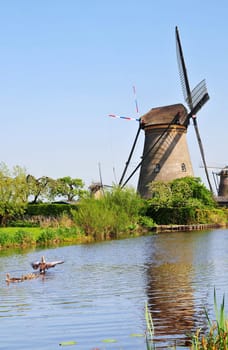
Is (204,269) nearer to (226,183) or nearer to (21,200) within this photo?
(21,200)

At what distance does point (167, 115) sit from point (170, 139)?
2074 millimetres

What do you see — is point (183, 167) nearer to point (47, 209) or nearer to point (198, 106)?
point (198, 106)

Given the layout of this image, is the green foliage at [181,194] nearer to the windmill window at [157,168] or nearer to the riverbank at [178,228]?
the windmill window at [157,168]

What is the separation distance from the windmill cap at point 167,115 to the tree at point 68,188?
69.8ft

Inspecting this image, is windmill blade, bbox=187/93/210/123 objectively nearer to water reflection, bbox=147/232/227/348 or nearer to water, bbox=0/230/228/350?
water reflection, bbox=147/232/227/348

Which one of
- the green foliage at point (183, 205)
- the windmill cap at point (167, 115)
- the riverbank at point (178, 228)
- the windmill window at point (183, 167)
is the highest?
the windmill cap at point (167, 115)

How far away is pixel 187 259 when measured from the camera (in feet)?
58.2

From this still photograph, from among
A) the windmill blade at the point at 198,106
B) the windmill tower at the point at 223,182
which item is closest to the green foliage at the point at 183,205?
the windmill blade at the point at 198,106

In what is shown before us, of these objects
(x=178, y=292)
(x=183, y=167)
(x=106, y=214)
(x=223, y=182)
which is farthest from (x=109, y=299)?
(x=223, y=182)

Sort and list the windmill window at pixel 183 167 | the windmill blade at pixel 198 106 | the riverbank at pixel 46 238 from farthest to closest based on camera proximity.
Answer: the windmill window at pixel 183 167, the windmill blade at pixel 198 106, the riverbank at pixel 46 238

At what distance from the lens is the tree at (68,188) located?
220 feet

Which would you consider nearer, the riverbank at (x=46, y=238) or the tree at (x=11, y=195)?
the riverbank at (x=46, y=238)

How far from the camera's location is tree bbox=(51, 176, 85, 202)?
67.1 meters

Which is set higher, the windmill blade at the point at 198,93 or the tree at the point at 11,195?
the windmill blade at the point at 198,93
